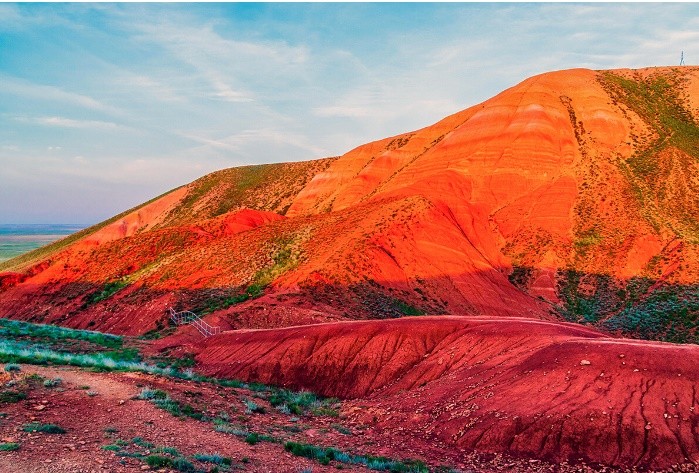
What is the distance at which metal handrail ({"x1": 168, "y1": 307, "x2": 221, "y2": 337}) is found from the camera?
109 feet

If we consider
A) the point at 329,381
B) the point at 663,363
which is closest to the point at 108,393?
the point at 329,381

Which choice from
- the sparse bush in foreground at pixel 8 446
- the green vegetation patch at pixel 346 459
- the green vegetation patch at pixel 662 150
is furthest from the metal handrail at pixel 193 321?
the green vegetation patch at pixel 662 150

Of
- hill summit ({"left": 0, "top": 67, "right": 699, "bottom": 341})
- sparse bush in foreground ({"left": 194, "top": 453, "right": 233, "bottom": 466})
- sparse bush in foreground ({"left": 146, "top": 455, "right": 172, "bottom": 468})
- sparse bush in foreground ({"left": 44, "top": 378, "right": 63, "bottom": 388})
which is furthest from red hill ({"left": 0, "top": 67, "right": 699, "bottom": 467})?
sparse bush in foreground ({"left": 44, "top": 378, "right": 63, "bottom": 388})

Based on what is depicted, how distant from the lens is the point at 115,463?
893 centimetres

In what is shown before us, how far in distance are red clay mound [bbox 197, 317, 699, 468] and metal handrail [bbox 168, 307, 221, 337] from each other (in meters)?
6.65

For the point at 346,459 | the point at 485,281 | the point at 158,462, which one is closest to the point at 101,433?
the point at 158,462

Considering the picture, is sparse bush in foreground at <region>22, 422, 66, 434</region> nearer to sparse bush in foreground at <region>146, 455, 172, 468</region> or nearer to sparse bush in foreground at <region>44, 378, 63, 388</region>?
sparse bush in foreground at <region>146, 455, 172, 468</region>

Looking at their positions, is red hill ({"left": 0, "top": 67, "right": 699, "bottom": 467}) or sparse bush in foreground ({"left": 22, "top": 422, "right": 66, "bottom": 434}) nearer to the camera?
sparse bush in foreground ({"left": 22, "top": 422, "right": 66, "bottom": 434})

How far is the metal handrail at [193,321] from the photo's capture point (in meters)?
33.1

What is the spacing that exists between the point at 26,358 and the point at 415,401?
13878 millimetres

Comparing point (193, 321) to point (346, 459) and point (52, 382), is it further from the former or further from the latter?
point (346, 459)

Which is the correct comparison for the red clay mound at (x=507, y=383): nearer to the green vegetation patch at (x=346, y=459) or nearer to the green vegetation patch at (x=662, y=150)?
the green vegetation patch at (x=346, y=459)

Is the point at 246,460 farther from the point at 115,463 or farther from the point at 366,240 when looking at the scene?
the point at 366,240

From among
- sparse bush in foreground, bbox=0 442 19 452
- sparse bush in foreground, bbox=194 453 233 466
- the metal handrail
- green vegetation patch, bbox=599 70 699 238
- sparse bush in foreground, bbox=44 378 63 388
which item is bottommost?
the metal handrail
